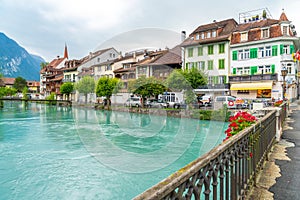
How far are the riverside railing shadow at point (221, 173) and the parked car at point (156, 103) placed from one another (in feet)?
83.2

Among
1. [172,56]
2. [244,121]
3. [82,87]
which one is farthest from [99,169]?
[82,87]

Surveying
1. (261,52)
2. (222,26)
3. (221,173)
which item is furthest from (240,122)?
(222,26)

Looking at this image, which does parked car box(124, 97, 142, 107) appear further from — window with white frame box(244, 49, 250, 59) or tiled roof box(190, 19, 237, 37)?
window with white frame box(244, 49, 250, 59)

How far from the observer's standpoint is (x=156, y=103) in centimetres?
3134

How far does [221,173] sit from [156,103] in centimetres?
2919

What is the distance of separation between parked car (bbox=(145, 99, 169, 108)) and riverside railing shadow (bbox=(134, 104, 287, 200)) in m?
25.4

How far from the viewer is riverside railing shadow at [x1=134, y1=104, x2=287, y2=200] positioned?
1387mm

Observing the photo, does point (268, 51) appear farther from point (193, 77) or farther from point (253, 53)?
point (193, 77)

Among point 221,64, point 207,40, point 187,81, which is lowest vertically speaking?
point 187,81

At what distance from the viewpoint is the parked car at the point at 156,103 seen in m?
29.5

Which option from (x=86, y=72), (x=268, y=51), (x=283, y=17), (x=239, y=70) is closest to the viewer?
(x=268, y=51)

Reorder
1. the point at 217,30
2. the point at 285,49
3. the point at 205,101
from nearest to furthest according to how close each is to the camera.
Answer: the point at 285,49 < the point at 205,101 < the point at 217,30

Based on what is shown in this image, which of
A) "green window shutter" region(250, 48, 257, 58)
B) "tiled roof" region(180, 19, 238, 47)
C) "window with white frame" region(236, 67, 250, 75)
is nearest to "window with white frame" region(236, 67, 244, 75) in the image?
"window with white frame" region(236, 67, 250, 75)

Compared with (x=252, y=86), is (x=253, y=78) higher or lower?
higher
